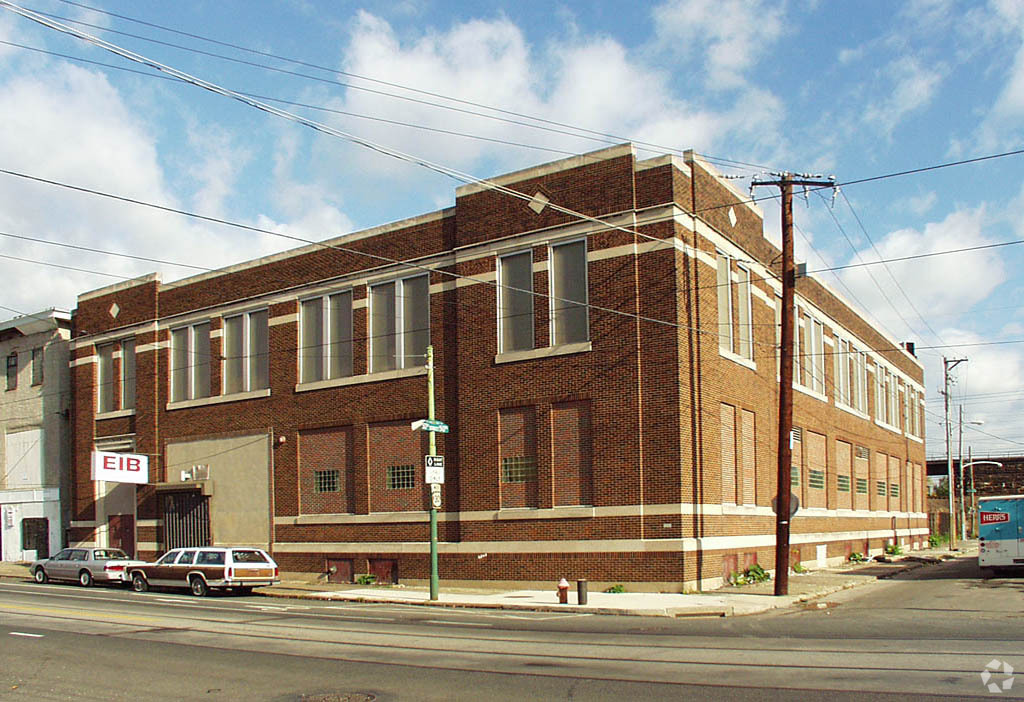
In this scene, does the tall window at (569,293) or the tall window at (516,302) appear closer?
the tall window at (569,293)

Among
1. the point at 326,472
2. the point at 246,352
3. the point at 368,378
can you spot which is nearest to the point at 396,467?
the point at 368,378

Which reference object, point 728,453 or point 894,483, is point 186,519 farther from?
point 894,483

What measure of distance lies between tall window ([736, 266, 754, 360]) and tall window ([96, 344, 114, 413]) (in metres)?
26.4

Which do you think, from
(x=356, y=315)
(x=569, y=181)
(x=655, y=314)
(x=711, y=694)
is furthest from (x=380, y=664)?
(x=356, y=315)

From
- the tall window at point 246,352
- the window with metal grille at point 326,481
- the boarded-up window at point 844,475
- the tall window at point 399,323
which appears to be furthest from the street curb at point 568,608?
the boarded-up window at point 844,475

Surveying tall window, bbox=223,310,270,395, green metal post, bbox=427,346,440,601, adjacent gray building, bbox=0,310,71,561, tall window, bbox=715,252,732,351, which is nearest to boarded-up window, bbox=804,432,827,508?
tall window, bbox=715,252,732,351

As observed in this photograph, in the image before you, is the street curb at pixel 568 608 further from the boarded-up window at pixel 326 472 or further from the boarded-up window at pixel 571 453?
the boarded-up window at pixel 326 472

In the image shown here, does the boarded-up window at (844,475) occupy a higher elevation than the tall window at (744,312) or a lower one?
lower

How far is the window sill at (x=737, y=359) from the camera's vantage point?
1199 inches

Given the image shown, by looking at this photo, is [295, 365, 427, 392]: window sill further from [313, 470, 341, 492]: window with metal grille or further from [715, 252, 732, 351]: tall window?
[715, 252, 732, 351]: tall window

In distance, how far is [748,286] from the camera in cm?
3356

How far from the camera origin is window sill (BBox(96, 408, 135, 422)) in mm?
42688

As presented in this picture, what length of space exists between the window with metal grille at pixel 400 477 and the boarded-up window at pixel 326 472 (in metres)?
1.78

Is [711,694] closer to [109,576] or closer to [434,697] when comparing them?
[434,697]
